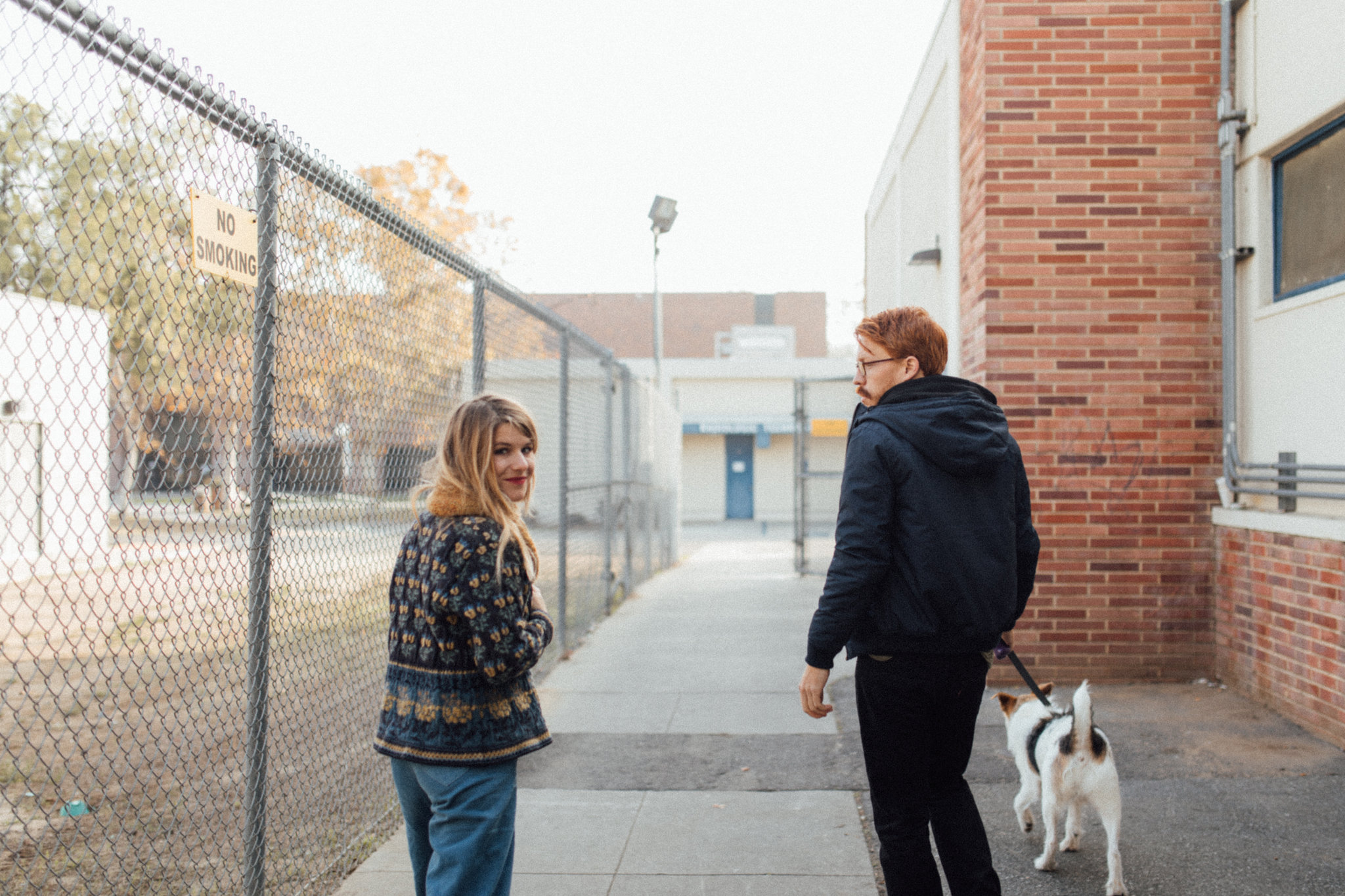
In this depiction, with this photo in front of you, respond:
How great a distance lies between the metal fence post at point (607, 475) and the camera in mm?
9477

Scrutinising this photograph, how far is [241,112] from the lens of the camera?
288 centimetres

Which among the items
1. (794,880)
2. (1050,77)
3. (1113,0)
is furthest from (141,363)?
(1113,0)

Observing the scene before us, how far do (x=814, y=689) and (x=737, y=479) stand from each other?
98.7 ft

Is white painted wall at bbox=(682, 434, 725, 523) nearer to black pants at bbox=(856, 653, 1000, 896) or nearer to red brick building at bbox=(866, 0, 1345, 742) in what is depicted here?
red brick building at bbox=(866, 0, 1345, 742)

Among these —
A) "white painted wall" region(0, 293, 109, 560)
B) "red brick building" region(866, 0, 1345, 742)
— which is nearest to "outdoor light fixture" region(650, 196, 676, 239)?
"red brick building" region(866, 0, 1345, 742)

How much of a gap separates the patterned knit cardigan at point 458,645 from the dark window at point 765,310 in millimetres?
51199

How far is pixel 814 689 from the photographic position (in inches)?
107

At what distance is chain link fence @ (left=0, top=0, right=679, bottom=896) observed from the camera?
2490mm

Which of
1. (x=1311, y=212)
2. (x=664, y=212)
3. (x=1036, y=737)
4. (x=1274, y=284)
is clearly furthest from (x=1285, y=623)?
(x=664, y=212)

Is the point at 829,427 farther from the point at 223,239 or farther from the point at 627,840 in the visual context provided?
the point at 223,239

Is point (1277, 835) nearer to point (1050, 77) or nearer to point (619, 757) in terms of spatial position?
point (619, 757)

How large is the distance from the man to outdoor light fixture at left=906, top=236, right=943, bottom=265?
18.2ft

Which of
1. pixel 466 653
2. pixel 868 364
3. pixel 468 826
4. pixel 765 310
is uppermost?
pixel 765 310

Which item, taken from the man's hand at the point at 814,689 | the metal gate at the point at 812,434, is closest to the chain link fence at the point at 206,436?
the man's hand at the point at 814,689
